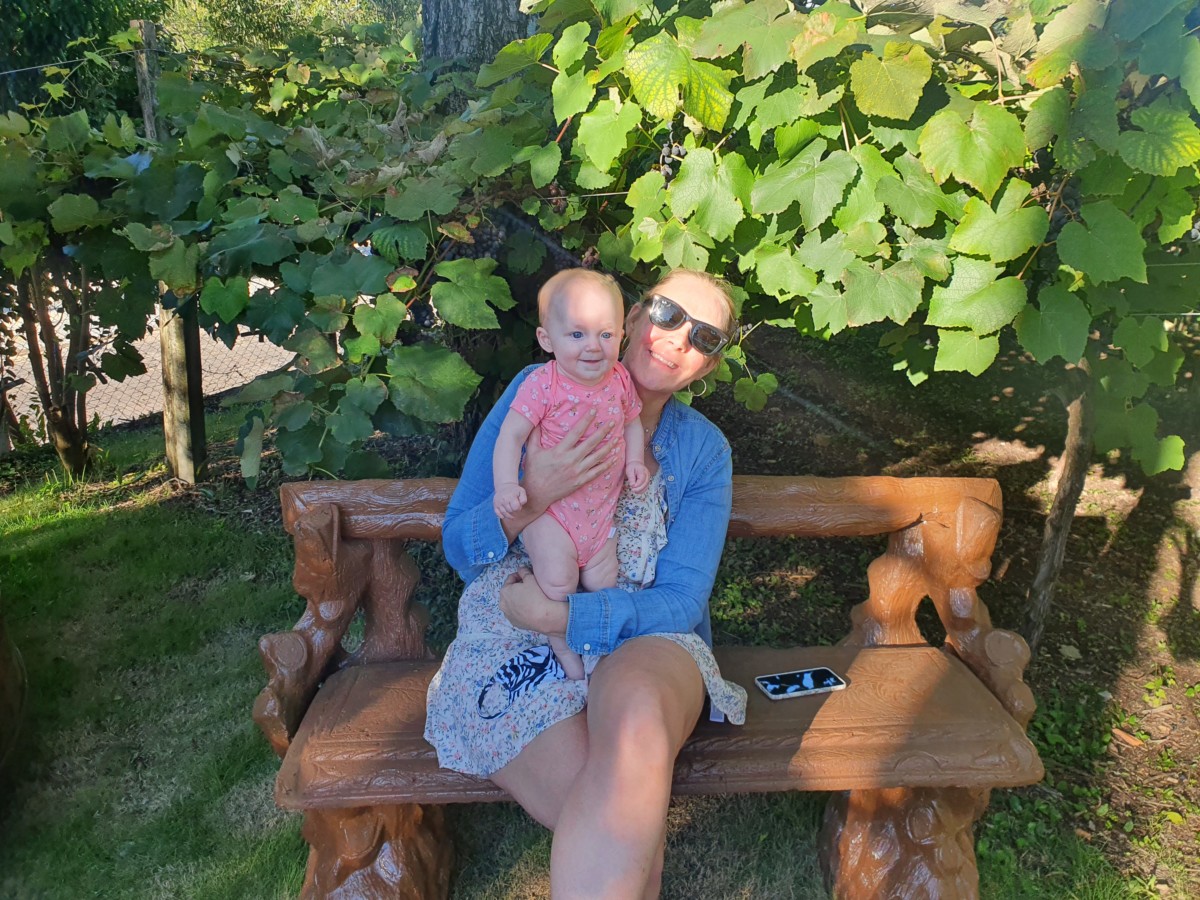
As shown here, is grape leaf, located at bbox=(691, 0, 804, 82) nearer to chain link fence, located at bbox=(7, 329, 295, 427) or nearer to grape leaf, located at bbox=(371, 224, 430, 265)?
grape leaf, located at bbox=(371, 224, 430, 265)

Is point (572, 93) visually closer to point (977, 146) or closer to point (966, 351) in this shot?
point (977, 146)

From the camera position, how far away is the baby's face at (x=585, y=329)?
1720mm

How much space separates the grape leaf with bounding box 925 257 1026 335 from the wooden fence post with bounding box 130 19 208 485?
321 centimetres

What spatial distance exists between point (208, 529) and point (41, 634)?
0.89 m

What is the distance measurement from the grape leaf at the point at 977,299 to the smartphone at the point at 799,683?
0.90 m

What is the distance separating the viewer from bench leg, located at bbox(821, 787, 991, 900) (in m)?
2.09

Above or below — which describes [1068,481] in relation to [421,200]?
below

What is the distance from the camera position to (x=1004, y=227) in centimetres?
171

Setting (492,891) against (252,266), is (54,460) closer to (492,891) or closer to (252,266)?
(252,266)

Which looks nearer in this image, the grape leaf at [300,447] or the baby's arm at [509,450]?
the baby's arm at [509,450]

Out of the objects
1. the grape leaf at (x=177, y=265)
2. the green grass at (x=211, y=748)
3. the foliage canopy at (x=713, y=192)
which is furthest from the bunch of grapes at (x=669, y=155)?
the green grass at (x=211, y=748)

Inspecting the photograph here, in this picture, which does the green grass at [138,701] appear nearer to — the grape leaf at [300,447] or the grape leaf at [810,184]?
the grape leaf at [300,447]

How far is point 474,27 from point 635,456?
2.07m

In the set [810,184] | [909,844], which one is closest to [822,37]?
[810,184]
